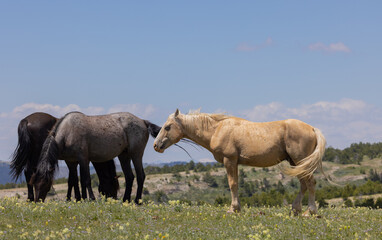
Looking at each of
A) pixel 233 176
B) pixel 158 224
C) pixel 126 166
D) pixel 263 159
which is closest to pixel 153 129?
pixel 126 166

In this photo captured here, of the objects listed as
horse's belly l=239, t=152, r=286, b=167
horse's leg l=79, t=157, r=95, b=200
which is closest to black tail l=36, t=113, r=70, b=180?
horse's leg l=79, t=157, r=95, b=200

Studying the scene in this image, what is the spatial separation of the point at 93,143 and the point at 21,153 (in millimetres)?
3444

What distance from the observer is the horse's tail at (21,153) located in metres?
18.9

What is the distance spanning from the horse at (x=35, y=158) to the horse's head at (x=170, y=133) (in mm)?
5340

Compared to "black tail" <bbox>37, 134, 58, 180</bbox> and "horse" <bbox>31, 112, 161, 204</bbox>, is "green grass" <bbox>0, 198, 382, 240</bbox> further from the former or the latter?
"horse" <bbox>31, 112, 161, 204</bbox>

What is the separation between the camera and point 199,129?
1452cm

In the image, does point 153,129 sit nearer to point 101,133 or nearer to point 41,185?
point 101,133

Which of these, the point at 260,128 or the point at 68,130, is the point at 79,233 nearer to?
the point at 260,128

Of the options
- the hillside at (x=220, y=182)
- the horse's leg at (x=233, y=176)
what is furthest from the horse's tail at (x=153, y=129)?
the hillside at (x=220, y=182)

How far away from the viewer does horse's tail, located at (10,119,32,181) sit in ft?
62.1

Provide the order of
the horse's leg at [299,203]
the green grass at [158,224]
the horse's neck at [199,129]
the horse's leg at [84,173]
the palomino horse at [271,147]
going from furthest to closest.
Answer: the horse's leg at [84,173], the horse's neck at [199,129], the horse's leg at [299,203], the palomino horse at [271,147], the green grass at [158,224]

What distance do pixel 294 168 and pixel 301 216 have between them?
137 cm

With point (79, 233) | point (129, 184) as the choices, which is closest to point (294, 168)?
point (79, 233)

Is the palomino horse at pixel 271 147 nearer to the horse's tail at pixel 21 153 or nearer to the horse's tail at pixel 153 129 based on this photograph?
the horse's tail at pixel 153 129
